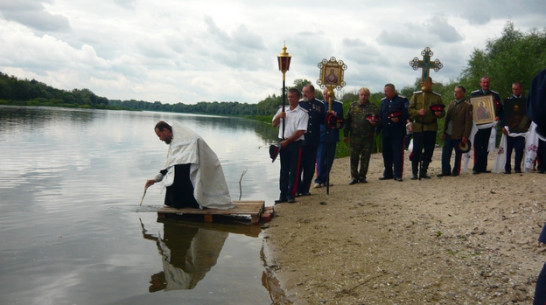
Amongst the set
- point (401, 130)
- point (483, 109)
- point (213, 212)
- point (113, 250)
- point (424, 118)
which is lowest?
point (113, 250)

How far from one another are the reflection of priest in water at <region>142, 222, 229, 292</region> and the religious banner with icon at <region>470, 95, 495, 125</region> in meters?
6.48

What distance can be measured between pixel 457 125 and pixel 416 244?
5.26 metres

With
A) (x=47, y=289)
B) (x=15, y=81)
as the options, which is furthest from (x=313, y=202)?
(x=15, y=81)

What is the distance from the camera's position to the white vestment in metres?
7.70

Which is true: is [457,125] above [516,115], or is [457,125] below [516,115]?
below

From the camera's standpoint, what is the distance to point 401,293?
14.9ft

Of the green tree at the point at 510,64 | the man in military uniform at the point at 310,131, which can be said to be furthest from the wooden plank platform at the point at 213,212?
the green tree at the point at 510,64

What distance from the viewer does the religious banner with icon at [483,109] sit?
10133mm

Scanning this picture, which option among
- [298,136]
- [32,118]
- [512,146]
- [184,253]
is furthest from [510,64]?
[32,118]

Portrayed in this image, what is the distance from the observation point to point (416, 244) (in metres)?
5.95

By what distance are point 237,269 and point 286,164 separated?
12.2ft

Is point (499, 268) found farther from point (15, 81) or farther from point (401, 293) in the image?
point (15, 81)

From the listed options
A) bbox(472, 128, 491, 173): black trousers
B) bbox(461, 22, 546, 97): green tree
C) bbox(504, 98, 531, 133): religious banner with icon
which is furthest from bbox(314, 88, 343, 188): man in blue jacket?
bbox(461, 22, 546, 97): green tree

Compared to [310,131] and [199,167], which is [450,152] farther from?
A: [199,167]
